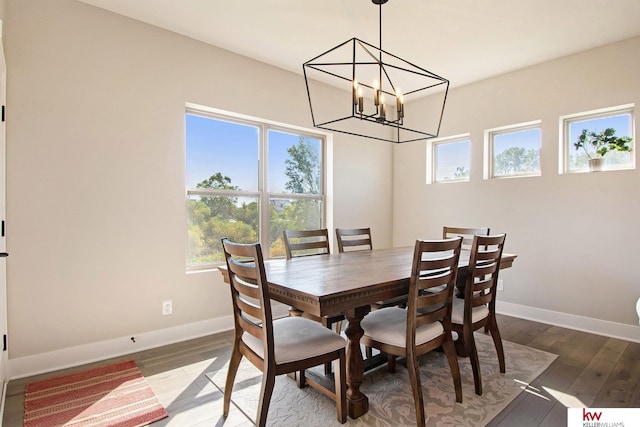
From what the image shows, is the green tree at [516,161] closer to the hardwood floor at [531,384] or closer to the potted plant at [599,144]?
the potted plant at [599,144]

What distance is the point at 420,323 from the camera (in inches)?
69.6

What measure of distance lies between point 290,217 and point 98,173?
1941mm

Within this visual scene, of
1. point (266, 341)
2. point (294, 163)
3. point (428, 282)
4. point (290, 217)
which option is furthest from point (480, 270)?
point (294, 163)

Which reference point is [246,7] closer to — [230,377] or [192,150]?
[192,150]

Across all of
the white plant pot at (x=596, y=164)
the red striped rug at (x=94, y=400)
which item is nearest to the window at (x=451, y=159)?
the white plant pot at (x=596, y=164)

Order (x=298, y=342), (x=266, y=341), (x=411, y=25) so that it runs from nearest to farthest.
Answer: (x=266, y=341)
(x=298, y=342)
(x=411, y=25)

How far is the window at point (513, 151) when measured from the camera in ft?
12.1

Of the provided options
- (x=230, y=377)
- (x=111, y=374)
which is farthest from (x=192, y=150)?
(x=230, y=377)

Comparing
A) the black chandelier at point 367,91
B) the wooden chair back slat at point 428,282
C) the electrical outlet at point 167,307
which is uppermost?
the black chandelier at point 367,91

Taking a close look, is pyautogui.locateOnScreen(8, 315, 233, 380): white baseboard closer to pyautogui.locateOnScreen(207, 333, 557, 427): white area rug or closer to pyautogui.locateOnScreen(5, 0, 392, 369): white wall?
pyautogui.locateOnScreen(5, 0, 392, 369): white wall

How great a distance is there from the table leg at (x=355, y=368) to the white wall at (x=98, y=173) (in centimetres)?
178

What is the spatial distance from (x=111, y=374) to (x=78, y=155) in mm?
1588

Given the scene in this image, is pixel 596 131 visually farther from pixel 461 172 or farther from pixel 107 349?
pixel 107 349

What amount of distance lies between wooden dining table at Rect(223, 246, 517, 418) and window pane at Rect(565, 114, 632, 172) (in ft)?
6.72
